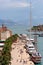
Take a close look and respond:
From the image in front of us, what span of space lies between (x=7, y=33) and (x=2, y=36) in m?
2.73

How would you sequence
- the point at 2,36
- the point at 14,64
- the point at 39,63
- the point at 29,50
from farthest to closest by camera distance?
the point at 2,36 → the point at 29,50 → the point at 39,63 → the point at 14,64

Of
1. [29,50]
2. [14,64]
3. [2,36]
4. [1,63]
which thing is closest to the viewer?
[1,63]

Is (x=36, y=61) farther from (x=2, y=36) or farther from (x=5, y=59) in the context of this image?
(x=2, y=36)

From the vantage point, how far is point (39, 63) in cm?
3369

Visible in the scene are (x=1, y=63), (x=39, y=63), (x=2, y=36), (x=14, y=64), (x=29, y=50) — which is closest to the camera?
(x=1, y=63)

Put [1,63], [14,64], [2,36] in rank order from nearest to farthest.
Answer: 1. [1,63]
2. [14,64]
3. [2,36]

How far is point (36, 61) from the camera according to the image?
33.8 metres

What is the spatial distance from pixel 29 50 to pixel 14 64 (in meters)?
11.1

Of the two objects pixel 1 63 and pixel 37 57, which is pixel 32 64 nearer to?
pixel 37 57

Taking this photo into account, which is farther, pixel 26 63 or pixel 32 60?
pixel 32 60

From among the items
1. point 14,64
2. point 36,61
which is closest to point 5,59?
point 14,64

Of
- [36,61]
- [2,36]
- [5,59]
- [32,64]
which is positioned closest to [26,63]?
[32,64]

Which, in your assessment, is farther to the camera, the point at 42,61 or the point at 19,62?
the point at 42,61

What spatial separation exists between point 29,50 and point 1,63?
18097mm
